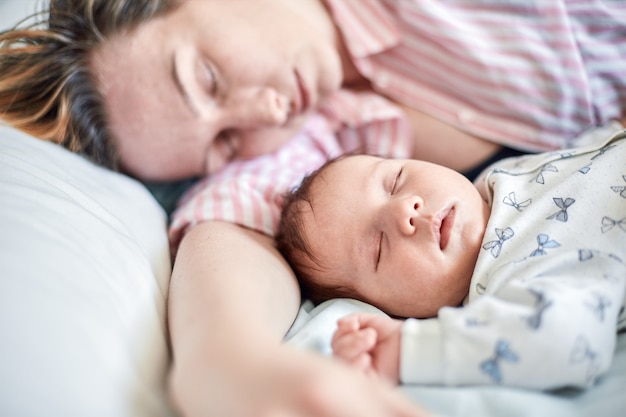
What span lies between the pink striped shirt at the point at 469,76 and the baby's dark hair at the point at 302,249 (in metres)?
0.06

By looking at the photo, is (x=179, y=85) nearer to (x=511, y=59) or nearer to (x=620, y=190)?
(x=511, y=59)

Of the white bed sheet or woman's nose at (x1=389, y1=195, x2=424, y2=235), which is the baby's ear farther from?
the white bed sheet

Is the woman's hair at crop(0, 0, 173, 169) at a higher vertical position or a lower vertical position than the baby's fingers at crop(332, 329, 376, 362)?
higher

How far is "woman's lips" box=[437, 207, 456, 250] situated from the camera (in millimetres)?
884

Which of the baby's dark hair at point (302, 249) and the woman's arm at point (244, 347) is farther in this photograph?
the baby's dark hair at point (302, 249)

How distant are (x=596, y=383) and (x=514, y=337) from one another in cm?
14

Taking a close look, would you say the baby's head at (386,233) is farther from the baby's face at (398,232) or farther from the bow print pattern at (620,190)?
Answer: the bow print pattern at (620,190)

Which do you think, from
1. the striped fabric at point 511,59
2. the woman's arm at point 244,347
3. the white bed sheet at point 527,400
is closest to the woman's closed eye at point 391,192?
the woman's arm at point 244,347

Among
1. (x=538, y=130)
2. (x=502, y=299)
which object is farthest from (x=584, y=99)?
(x=502, y=299)

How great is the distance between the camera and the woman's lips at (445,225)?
2.90 ft

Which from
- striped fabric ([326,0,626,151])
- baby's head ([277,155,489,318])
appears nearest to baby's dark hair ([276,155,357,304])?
baby's head ([277,155,489,318])

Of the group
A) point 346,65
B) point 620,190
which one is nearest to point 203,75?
point 346,65

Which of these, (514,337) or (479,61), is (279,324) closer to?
(514,337)

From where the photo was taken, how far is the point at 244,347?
0.62 metres
